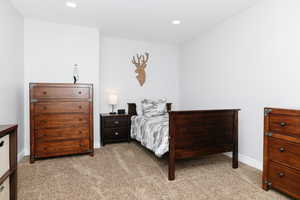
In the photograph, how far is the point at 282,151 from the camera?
1929 millimetres

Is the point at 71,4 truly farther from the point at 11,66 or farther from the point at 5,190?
the point at 5,190

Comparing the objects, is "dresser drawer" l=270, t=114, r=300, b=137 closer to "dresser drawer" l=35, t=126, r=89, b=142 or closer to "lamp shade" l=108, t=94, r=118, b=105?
"dresser drawer" l=35, t=126, r=89, b=142

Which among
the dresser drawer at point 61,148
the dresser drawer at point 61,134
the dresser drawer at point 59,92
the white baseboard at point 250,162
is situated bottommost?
the white baseboard at point 250,162

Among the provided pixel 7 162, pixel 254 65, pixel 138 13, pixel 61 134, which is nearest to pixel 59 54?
pixel 61 134

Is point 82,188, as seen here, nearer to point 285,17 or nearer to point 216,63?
point 216,63

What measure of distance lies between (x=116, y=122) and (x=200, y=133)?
2.12 metres

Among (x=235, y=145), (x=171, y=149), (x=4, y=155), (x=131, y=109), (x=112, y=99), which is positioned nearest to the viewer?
(x=4, y=155)

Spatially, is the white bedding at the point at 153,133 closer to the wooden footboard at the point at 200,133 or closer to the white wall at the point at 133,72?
the wooden footboard at the point at 200,133

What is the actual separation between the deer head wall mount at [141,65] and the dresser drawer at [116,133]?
1.33 meters

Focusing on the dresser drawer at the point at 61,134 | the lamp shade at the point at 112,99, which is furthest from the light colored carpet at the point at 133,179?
the lamp shade at the point at 112,99

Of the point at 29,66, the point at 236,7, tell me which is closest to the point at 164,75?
the point at 236,7

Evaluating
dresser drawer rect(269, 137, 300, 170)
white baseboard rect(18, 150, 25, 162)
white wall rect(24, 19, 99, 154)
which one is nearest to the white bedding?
white wall rect(24, 19, 99, 154)

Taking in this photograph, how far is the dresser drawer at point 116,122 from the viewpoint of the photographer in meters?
3.98

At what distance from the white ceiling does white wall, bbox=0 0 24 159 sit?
274mm
